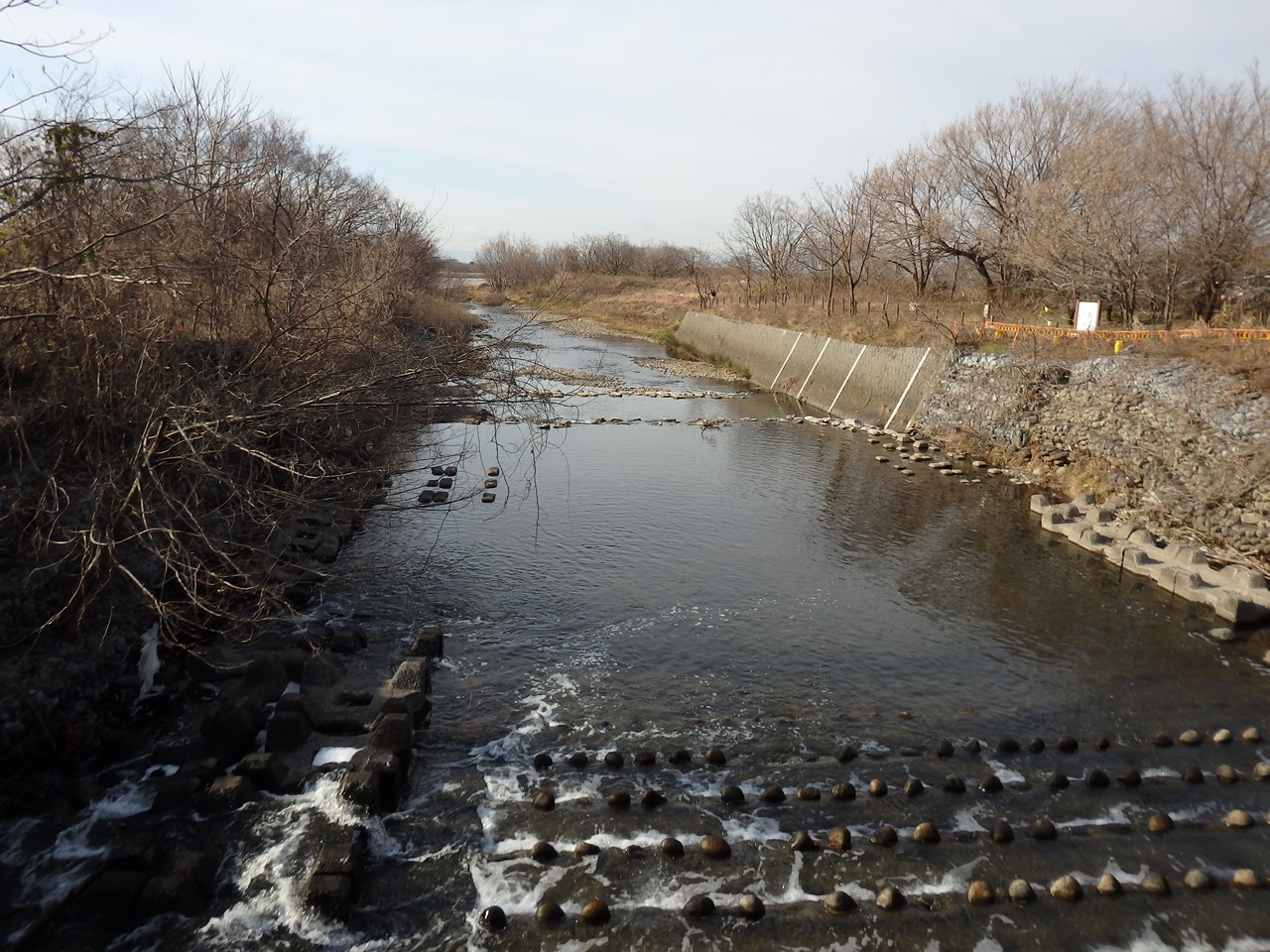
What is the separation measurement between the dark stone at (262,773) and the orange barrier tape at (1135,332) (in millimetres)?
17428

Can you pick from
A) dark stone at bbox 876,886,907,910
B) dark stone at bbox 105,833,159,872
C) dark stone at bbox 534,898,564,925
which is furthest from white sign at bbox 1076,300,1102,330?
dark stone at bbox 105,833,159,872

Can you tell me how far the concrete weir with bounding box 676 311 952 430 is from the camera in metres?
23.7

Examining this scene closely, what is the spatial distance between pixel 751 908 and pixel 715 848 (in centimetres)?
62

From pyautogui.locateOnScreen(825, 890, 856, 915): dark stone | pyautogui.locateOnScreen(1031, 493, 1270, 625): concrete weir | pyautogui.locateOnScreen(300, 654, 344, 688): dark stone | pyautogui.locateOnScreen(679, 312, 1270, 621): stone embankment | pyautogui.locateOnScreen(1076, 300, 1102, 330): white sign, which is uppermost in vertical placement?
pyautogui.locateOnScreen(1076, 300, 1102, 330): white sign

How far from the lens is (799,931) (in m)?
5.70

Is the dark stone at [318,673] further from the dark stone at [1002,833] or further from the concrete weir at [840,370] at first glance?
the concrete weir at [840,370]

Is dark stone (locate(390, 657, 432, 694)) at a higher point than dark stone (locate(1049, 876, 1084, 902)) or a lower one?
higher

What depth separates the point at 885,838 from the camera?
21.4 feet

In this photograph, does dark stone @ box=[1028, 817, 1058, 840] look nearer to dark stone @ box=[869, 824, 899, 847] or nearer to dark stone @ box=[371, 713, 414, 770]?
dark stone @ box=[869, 824, 899, 847]

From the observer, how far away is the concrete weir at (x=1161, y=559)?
11.0 metres

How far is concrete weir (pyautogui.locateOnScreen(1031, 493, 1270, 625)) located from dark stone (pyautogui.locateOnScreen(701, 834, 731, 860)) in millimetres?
8367

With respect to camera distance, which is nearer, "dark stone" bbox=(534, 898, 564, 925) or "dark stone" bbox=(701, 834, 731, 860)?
"dark stone" bbox=(534, 898, 564, 925)

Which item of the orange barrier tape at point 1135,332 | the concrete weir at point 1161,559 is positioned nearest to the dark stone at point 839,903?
the concrete weir at point 1161,559

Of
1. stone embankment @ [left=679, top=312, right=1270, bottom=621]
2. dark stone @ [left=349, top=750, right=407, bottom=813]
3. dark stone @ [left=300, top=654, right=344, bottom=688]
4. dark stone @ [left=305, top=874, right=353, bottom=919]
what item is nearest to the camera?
dark stone @ [left=305, top=874, right=353, bottom=919]
